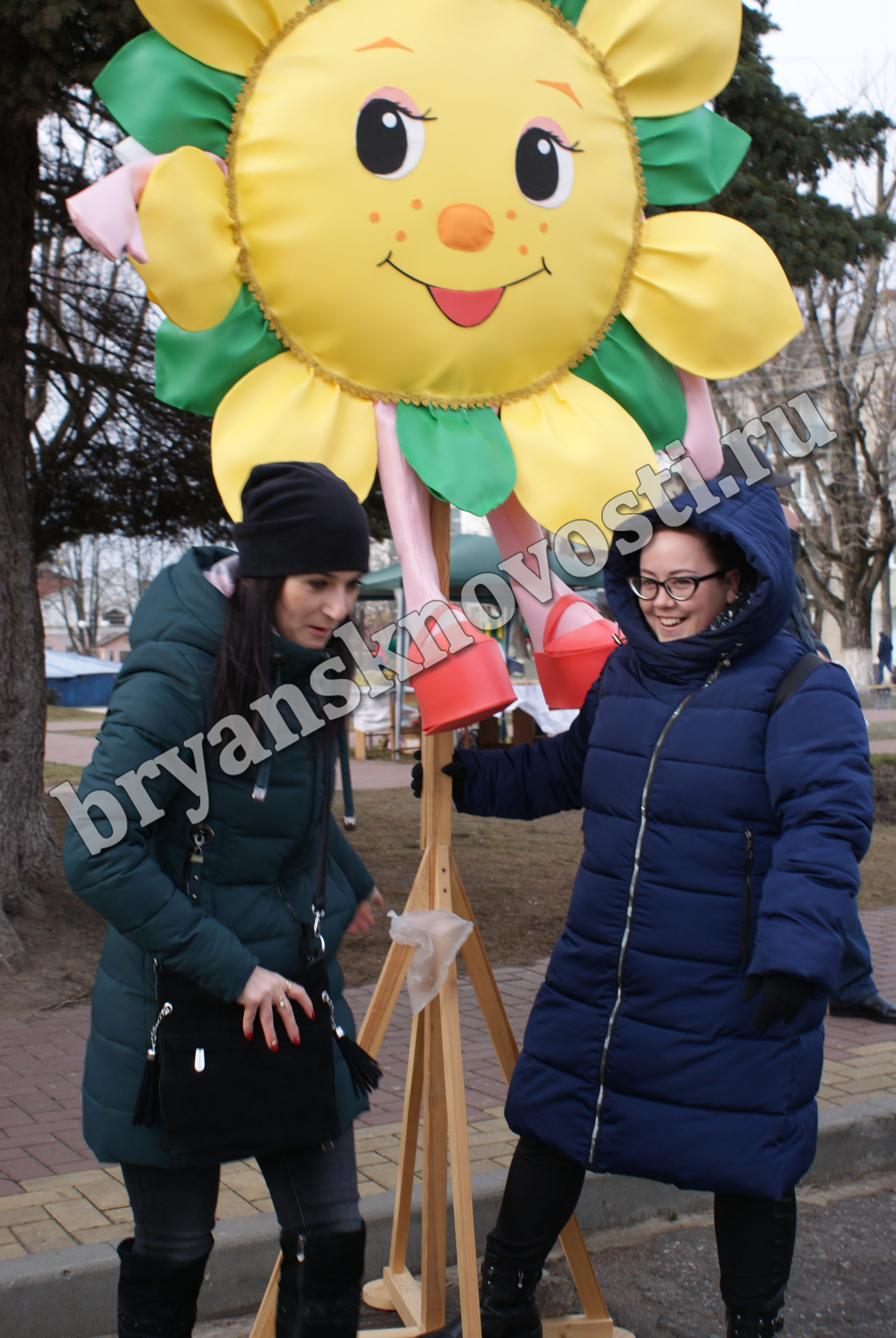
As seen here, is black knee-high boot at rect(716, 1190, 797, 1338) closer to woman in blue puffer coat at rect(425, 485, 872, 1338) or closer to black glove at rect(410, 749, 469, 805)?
woman in blue puffer coat at rect(425, 485, 872, 1338)

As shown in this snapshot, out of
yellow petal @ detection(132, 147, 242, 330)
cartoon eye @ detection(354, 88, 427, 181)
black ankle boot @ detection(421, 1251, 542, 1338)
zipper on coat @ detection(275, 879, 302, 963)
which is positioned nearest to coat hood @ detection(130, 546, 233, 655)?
zipper on coat @ detection(275, 879, 302, 963)

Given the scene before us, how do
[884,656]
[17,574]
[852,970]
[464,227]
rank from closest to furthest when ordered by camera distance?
1. [464,227]
2. [852,970]
3. [17,574]
4. [884,656]

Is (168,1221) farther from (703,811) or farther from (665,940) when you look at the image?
(703,811)

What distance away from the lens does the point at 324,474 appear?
225 cm

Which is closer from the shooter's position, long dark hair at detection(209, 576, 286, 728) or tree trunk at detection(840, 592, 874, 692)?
long dark hair at detection(209, 576, 286, 728)

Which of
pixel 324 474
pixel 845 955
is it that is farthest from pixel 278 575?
pixel 845 955

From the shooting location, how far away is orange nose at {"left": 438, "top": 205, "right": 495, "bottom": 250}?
2613mm

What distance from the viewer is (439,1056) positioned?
2.79m

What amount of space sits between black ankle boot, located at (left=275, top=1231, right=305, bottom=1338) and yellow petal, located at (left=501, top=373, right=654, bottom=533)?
156cm

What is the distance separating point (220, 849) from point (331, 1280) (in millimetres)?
813

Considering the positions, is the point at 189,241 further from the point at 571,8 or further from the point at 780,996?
the point at 780,996

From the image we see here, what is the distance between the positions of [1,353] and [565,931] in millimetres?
4678

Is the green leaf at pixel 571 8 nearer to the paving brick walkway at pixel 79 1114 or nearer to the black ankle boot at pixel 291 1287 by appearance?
the black ankle boot at pixel 291 1287

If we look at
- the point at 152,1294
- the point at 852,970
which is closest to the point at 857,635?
the point at 852,970
